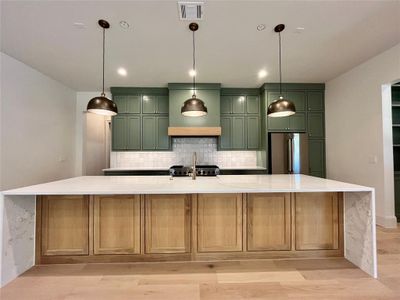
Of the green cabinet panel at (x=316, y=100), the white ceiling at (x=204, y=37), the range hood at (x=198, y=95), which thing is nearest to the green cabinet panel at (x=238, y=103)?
the range hood at (x=198, y=95)

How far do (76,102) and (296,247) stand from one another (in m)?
5.36

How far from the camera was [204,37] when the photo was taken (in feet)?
8.95

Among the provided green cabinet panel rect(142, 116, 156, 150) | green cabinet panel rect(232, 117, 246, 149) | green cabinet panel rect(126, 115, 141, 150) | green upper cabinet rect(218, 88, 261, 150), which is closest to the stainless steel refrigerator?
green upper cabinet rect(218, 88, 261, 150)

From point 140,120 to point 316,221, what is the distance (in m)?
3.85

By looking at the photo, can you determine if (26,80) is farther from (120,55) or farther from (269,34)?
(269,34)

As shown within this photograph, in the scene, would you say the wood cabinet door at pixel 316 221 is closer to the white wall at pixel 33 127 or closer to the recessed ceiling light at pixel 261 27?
the recessed ceiling light at pixel 261 27

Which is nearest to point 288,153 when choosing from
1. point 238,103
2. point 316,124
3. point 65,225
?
point 316,124

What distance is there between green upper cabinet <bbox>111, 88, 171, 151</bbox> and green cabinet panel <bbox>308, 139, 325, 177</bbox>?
3.13m

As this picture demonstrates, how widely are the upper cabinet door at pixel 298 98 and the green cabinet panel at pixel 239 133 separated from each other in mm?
1112

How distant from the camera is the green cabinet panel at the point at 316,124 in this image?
4.61 meters

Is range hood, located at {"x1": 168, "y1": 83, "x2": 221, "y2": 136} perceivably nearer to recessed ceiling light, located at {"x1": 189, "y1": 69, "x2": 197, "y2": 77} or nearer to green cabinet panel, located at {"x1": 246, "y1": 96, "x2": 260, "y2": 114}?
recessed ceiling light, located at {"x1": 189, "y1": 69, "x2": 197, "y2": 77}

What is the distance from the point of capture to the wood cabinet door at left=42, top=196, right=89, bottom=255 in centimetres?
217

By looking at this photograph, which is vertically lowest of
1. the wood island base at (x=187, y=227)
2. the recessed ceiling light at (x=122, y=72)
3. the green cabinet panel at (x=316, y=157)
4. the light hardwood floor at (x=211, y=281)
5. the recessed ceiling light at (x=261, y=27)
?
the light hardwood floor at (x=211, y=281)

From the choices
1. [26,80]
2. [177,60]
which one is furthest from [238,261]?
[26,80]
